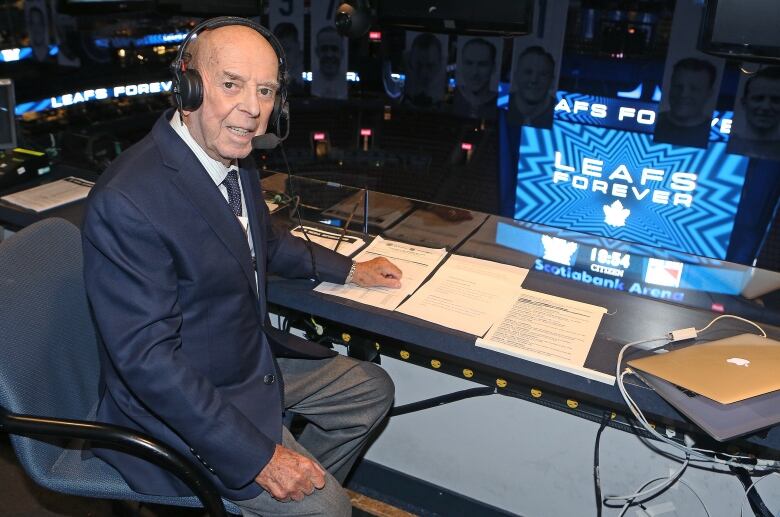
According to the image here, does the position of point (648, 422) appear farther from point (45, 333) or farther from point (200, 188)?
point (45, 333)

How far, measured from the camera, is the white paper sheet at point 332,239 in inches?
84.5

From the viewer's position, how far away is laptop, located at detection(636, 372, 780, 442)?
131 centimetres

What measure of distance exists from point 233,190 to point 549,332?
88 cm

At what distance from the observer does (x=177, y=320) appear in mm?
1405

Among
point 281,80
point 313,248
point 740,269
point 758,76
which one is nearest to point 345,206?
point 313,248

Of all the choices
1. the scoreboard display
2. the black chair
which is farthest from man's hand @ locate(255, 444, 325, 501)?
the scoreboard display

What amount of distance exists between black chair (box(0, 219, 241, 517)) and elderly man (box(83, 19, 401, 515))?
6 centimetres

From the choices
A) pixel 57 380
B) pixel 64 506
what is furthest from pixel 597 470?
pixel 64 506

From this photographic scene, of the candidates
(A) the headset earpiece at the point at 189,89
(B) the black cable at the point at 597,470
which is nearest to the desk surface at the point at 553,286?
(B) the black cable at the point at 597,470

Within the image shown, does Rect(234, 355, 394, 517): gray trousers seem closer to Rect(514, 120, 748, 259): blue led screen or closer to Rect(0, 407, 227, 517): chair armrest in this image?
Rect(0, 407, 227, 517): chair armrest

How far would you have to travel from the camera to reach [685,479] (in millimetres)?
1944

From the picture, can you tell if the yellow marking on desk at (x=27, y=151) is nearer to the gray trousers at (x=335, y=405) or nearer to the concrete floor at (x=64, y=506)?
the concrete floor at (x=64, y=506)

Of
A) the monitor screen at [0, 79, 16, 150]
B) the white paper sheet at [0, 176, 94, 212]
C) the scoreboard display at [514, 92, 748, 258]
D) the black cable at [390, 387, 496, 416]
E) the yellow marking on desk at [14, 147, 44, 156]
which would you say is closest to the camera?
the black cable at [390, 387, 496, 416]

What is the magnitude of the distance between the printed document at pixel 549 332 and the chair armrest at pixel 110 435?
0.72 meters
